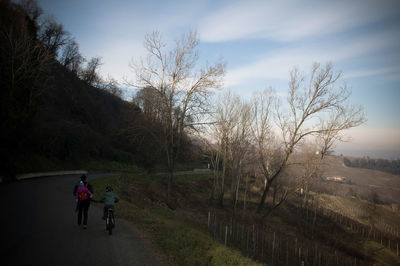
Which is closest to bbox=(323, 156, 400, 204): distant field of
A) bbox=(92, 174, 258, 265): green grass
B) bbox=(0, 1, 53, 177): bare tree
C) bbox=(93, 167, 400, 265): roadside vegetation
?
bbox=(93, 167, 400, 265): roadside vegetation

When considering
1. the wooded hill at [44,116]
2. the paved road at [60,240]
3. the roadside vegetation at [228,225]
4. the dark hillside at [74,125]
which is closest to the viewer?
the paved road at [60,240]

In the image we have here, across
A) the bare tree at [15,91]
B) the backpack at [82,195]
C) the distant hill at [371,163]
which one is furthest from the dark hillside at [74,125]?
the distant hill at [371,163]

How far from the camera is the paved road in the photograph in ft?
18.8

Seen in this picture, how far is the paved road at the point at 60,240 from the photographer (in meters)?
5.74

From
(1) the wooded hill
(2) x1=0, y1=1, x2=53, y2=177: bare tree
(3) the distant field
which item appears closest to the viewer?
(2) x1=0, y1=1, x2=53, y2=177: bare tree

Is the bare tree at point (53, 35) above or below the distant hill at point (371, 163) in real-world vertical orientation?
above

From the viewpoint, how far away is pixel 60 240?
684 centimetres

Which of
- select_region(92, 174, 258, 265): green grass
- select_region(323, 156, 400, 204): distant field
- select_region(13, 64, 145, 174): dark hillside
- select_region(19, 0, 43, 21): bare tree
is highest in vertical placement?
select_region(19, 0, 43, 21): bare tree

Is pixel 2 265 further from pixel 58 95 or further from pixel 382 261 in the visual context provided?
pixel 58 95

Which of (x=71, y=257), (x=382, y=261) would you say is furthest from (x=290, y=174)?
(x=71, y=257)

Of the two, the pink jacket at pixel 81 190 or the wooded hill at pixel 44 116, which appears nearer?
the pink jacket at pixel 81 190

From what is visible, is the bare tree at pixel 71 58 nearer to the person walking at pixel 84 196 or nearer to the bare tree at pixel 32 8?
the bare tree at pixel 32 8

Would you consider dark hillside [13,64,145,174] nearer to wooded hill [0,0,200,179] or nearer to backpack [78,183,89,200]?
wooded hill [0,0,200,179]

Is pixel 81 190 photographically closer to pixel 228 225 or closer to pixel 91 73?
pixel 228 225
